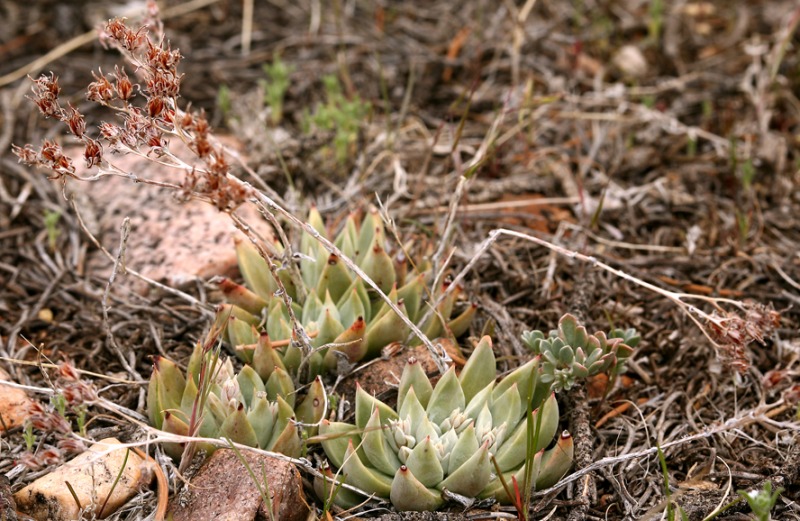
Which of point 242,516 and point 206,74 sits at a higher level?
point 206,74

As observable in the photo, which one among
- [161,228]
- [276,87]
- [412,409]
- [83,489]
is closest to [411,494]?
[412,409]

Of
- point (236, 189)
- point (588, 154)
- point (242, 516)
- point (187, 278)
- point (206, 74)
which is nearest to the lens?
point (236, 189)

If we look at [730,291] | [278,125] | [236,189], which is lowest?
[730,291]

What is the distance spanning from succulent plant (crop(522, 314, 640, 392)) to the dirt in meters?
0.20

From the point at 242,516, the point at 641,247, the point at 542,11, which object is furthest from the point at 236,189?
the point at 542,11

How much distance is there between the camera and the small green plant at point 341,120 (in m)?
4.16

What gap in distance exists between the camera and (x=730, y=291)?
147 inches

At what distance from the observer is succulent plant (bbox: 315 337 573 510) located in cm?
262

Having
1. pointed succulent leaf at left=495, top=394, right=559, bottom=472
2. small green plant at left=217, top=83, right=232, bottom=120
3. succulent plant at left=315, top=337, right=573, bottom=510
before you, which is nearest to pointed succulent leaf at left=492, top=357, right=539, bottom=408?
succulent plant at left=315, top=337, right=573, bottom=510

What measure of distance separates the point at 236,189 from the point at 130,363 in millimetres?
1295

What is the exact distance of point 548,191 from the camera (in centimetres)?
441

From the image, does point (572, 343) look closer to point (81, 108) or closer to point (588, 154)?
point (588, 154)

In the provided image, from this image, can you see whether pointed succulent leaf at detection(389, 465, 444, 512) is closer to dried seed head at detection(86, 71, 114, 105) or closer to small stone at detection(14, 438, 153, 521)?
small stone at detection(14, 438, 153, 521)

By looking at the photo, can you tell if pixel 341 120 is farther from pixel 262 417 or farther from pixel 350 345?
pixel 262 417
